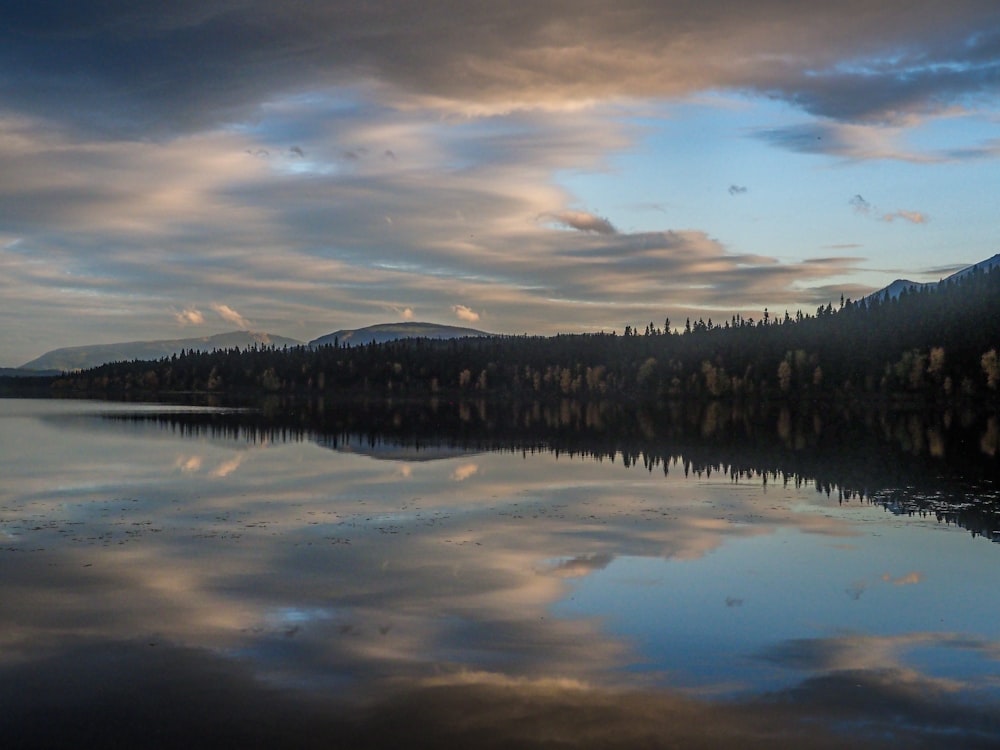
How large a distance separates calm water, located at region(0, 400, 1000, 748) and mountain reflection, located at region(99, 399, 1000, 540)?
3.14 feet

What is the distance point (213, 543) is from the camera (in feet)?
105

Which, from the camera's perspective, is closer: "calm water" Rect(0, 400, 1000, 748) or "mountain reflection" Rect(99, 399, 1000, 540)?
"calm water" Rect(0, 400, 1000, 748)

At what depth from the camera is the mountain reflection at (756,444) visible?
49.1 metres

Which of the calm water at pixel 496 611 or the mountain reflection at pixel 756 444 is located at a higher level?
the mountain reflection at pixel 756 444

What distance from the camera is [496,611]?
23078 millimetres

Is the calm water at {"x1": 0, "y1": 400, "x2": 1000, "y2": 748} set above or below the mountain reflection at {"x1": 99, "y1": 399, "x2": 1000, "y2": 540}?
below

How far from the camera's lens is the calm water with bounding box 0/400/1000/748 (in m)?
15.8

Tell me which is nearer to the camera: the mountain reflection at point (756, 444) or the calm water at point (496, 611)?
the calm water at point (496, 611)

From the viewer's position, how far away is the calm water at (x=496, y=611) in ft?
51.9

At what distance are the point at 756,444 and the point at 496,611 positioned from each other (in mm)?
62466

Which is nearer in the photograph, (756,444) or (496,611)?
(496,611)

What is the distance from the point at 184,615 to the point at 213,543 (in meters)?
9.93

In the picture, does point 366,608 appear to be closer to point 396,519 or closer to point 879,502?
point 396,519

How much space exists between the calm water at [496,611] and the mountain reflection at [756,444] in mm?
959
